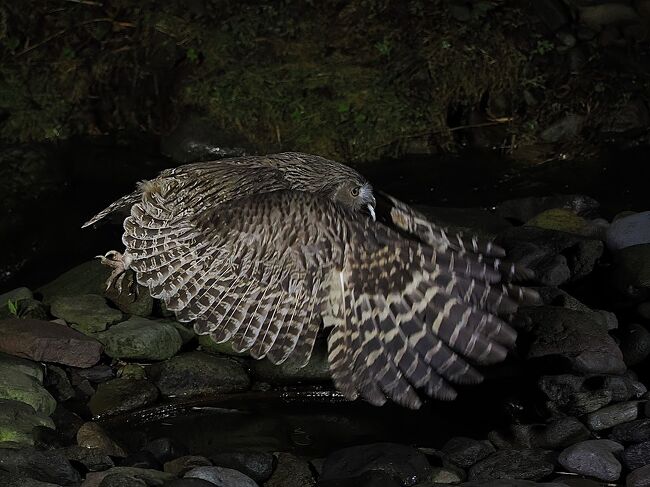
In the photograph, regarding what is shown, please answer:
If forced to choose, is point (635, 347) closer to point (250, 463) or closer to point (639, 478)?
point (639, 478)

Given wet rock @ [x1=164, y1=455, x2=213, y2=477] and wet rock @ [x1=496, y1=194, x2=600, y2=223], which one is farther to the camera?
wet rock @ [x1=496, y1=194, x2=600, y2=223]

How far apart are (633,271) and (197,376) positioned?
99.9 inches

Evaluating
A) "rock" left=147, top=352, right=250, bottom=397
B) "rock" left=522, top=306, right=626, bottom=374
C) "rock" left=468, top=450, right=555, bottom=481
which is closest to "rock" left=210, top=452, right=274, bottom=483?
"rock" left=147, top=352, right=250, bottom=397

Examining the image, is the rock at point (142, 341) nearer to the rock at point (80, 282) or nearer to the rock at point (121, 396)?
the rock at point (121, 396)

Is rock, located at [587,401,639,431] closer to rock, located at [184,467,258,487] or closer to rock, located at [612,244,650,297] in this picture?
rock, located at [612,244,650,297]

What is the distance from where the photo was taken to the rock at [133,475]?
484cm

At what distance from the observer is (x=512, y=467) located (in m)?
5.03

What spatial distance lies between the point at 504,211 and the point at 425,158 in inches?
54.7

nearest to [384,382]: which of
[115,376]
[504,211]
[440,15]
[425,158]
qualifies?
[115,376]

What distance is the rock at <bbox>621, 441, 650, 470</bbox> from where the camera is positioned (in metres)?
5.01

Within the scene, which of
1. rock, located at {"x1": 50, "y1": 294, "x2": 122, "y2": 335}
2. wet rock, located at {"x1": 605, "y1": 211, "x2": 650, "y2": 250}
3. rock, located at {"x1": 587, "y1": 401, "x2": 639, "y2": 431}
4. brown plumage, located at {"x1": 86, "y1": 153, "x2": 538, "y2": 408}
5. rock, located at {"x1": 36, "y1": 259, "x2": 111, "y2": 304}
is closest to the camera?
brown plumage, located at {"x1": 86, "y1": 153, "x2": 538, "y2": 408}

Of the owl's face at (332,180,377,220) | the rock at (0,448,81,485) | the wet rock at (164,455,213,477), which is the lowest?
the wet rock at (164,455,213,477)

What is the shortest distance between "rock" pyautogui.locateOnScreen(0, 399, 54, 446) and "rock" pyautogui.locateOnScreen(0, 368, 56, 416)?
66 mm

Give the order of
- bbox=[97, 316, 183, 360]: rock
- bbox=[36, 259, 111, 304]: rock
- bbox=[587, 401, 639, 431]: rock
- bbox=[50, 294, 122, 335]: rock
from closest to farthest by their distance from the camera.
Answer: bbox=[587, 401, 639, 431]: rock
bbox=[97, 316, 183, 360]: rock
bbox=[50, 294, 122, 335]: rock
bbox=[36, 259, 111, 304]: rock
